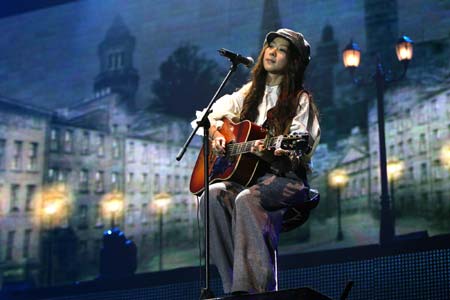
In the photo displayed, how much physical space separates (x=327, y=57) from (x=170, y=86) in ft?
6.95

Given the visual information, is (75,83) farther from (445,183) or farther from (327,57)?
(445,183)

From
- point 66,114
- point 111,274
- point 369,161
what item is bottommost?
point 111,274

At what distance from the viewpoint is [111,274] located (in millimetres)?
9227

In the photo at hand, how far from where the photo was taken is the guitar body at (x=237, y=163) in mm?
4426

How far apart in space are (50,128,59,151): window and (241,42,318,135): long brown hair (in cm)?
660

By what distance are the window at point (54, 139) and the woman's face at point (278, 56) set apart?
6710 millimetres

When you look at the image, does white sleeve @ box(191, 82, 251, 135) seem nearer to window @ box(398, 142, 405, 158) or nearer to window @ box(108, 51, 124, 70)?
window @ box(398, 142, 405, 158)

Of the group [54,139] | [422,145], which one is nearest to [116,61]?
[54,139]

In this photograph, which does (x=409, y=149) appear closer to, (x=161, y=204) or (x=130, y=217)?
(x=161, y=204)

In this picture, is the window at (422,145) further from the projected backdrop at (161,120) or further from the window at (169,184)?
the window at (169,184)

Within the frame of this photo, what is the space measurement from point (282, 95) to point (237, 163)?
0.52 metres

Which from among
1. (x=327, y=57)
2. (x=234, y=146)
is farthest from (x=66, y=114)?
(x=234, y=146)

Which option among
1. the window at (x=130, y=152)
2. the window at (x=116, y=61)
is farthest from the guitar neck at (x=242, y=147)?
the window at (x=116, y=61)

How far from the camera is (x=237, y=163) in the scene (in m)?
4.42
